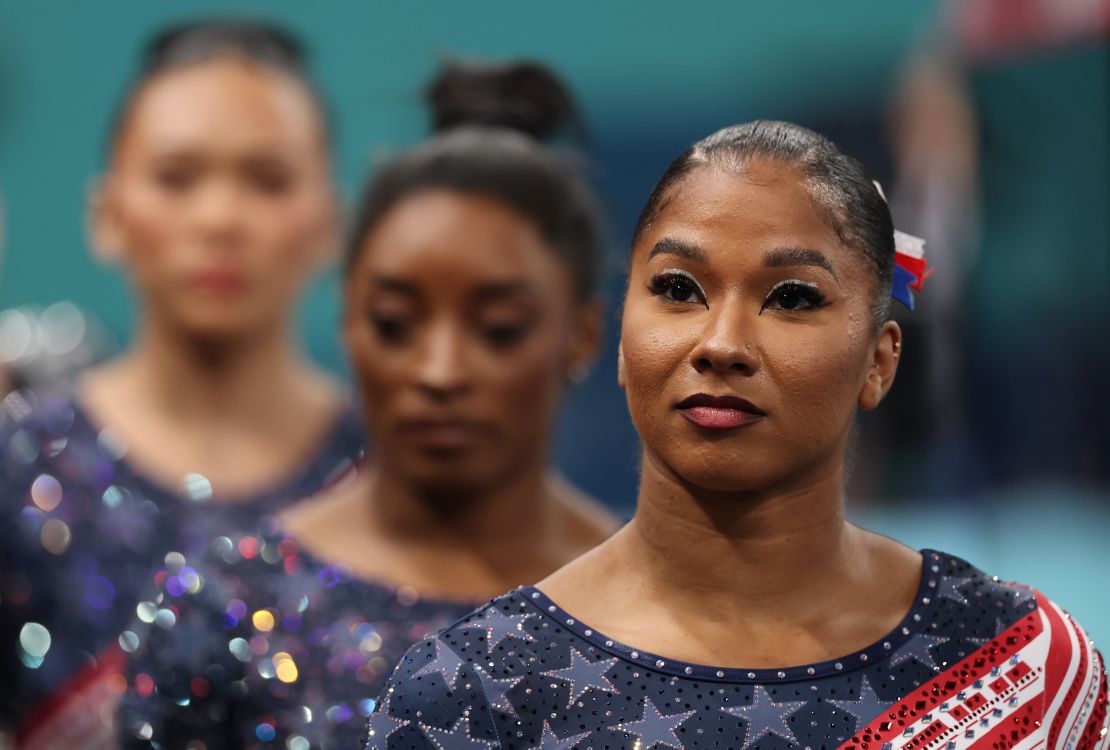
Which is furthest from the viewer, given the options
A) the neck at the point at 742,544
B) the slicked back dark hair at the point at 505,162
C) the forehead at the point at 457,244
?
the slicked back dark hair at the point at 505,162

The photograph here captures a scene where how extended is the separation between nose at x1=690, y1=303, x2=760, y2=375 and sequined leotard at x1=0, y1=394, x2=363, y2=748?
187cm

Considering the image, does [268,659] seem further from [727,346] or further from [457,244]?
[727,346]

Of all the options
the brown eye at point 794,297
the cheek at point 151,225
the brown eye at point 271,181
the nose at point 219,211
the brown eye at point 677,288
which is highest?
the brown eye at point 794,297

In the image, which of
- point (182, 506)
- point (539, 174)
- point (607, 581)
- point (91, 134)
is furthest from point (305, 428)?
point (91, 134)

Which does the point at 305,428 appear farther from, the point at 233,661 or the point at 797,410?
the point at 797,410

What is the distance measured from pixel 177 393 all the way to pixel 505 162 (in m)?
1.25

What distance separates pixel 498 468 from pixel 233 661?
48cm

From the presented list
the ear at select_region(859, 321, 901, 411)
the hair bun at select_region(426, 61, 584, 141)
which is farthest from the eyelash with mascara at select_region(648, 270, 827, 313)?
the hair bun at select_region(426, 61, 584, 141)

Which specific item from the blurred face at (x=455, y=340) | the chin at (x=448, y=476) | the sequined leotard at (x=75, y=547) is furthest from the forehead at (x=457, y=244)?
the sequined leotard at (x=75, y=547)

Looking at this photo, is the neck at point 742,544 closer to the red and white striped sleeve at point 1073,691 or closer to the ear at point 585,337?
the red and white striped sleeve at point 1073,691

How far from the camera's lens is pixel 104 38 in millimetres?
6258

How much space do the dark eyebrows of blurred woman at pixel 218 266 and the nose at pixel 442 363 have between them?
1.08 metres

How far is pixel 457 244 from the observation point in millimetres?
2912

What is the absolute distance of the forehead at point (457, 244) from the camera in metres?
2.90
